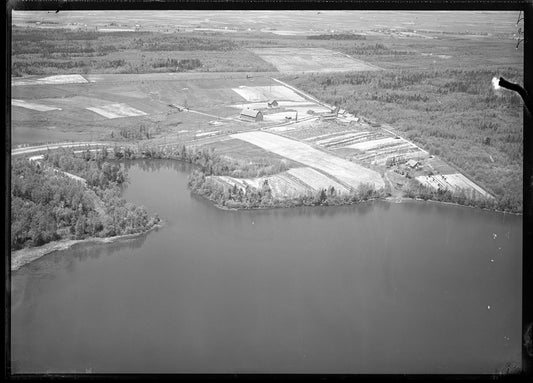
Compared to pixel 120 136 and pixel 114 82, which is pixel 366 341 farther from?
pixel 114 82

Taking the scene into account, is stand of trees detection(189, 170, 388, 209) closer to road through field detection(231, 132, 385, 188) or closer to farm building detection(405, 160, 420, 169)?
road through field detection(231, 132, 385, 188)

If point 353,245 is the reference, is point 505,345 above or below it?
below

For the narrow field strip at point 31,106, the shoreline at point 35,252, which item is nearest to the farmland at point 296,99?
the narrow field strip at point 31,106

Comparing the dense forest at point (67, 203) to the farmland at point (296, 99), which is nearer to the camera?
the dense forest at point (67, 203)

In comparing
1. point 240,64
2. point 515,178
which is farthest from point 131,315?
point 515,178

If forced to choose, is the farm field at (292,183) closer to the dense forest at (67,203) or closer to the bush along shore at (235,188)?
the bush along shore at (235,188)

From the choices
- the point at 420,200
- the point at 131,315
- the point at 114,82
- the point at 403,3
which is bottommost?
the point at 131,315

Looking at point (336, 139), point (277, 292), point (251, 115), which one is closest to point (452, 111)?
point (336, 139)

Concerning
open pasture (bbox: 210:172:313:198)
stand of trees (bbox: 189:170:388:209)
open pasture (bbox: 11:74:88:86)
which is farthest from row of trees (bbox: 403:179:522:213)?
open pasture (bbox: 11:74:88:86)
